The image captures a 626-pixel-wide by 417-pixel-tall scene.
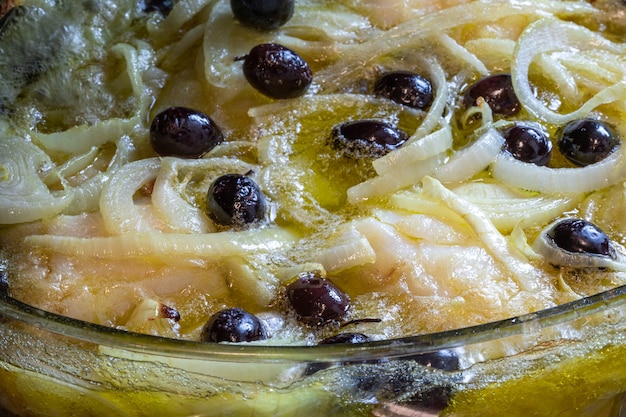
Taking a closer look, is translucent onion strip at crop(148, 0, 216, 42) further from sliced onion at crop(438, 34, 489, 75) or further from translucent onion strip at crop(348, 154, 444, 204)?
translucent onion strip at crop(348, 154, 444, 204)

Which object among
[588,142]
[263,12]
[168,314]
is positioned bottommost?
[168,314]

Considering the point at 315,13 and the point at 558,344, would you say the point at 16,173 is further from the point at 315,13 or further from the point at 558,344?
the point at 558,344

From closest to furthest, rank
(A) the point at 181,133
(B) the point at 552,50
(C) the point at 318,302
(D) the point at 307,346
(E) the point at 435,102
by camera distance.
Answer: (D) the point at 307,346 → (C) the point at 318,302 → (A) the point at 181,133 → (E) the point at 435,102 → (B) the point at 552,50

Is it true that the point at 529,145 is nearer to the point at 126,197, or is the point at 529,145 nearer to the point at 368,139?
the point at 368,139

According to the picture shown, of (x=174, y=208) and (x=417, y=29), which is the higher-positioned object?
(x=417, y=29)

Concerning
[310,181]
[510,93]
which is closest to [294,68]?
[310,181]

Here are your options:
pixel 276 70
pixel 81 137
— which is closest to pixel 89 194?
pixel 81 137
